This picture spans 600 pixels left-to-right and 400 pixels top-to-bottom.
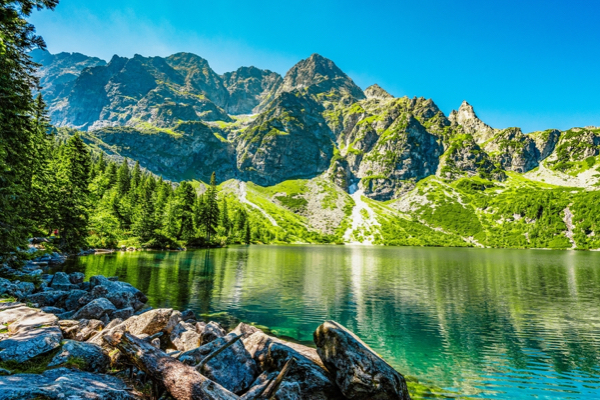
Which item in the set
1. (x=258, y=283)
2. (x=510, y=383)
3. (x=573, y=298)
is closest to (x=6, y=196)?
(x=258, y=283)

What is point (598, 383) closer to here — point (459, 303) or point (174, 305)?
point (459, 303)

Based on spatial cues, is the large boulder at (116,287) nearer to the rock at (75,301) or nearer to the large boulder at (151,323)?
the rock at (75,301)

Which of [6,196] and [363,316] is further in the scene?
[363,316]

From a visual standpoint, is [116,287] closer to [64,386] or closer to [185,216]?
[64,386]

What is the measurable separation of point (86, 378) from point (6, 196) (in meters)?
21.1

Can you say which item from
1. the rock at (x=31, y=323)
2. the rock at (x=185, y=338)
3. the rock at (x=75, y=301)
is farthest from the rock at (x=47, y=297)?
the rock at (x=185, y=338)

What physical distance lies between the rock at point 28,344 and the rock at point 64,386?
1.89 m

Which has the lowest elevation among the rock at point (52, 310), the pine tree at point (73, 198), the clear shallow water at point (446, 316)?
the clear shallow water at point (446, 316)

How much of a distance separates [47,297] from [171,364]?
20.1m

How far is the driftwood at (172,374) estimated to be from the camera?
332 inches

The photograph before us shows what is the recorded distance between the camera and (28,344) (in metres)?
10.3

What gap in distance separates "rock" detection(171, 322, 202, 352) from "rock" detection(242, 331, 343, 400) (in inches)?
141

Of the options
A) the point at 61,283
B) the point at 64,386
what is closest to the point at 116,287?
the point at 61,283

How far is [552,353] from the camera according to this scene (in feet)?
64.9
